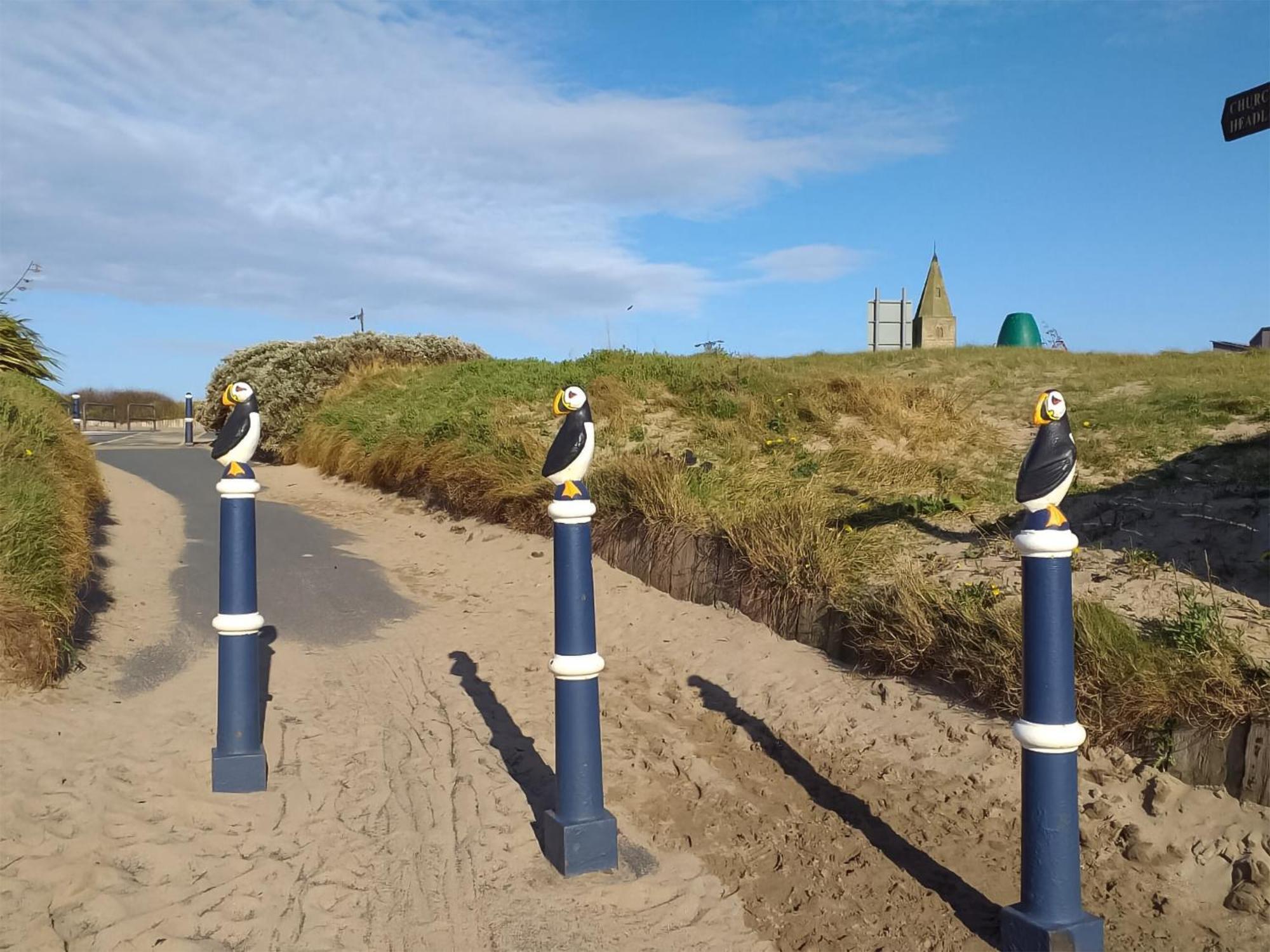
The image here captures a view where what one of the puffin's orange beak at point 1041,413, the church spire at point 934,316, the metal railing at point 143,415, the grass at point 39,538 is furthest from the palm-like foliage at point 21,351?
the metal railing at point 143,415

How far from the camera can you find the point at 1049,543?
137 inches

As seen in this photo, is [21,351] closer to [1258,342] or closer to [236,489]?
[236,489]

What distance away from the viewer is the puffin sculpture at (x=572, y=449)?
427 cm

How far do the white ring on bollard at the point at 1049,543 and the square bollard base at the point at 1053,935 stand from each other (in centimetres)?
125

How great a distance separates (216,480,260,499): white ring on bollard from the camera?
4.85 meters

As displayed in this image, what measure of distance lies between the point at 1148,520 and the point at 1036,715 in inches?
140

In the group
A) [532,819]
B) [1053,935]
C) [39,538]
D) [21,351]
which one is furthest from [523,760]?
[21,351]

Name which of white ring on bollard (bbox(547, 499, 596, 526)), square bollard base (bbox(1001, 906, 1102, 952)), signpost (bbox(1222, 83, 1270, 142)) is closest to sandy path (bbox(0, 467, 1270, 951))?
square bollard base (bbox(1001, 906, 1102, 952))

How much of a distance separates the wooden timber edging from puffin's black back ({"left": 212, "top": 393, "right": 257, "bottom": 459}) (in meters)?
3.69

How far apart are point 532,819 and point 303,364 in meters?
15.4

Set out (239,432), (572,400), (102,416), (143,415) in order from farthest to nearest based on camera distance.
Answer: (143,415), (102,416), (239,432), (572,400)

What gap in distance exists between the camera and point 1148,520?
256 inches

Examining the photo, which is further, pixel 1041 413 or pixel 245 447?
pixel 245 447

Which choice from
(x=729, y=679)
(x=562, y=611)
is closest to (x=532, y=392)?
(x=729, y=679)
